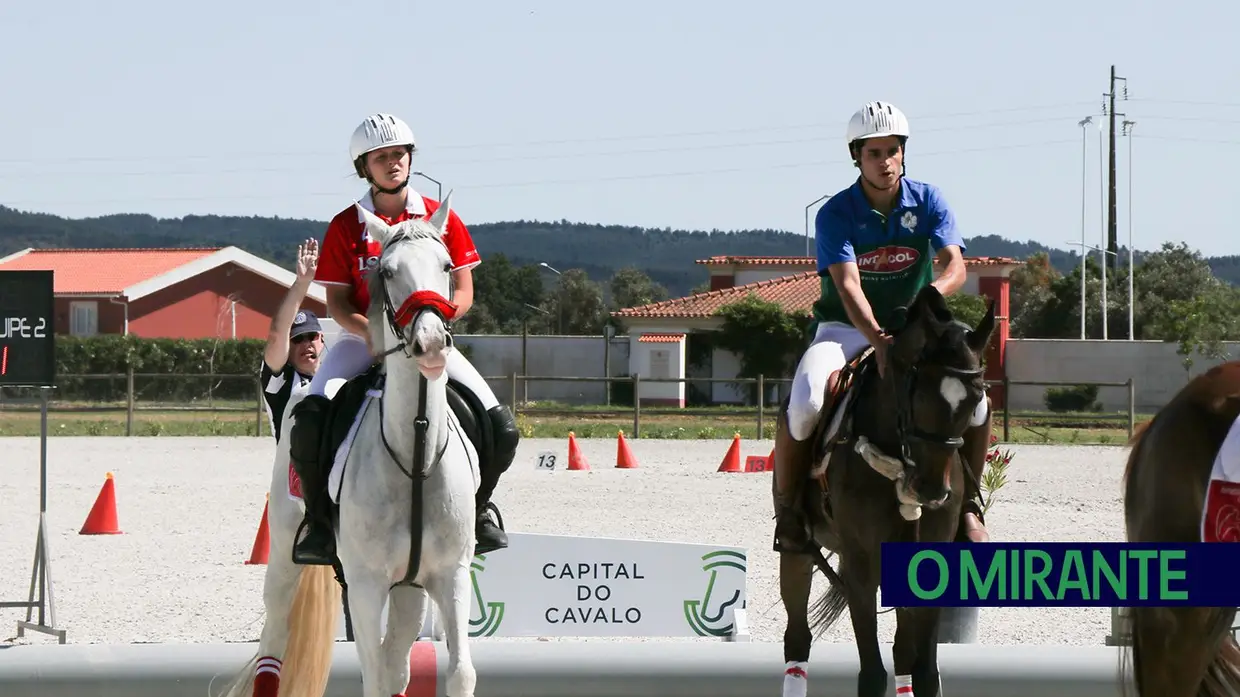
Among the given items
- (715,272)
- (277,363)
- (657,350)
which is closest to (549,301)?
(715,272)

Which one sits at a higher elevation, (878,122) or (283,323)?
(878,122)

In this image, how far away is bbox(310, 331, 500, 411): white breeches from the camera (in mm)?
6254

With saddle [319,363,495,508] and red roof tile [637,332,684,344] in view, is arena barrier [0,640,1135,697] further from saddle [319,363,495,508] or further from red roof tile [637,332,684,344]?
red roof tile [637,332,684,344]

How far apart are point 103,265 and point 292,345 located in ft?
216

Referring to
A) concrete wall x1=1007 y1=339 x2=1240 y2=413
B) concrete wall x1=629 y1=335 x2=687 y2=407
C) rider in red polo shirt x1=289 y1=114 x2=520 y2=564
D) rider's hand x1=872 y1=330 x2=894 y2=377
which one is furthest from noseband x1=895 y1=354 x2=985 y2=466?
concrete wall x1=629 y1=335 x2=687 y2=407

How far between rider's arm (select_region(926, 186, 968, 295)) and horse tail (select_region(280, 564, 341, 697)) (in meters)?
3.12

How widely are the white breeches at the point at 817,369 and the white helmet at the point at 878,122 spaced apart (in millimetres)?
891

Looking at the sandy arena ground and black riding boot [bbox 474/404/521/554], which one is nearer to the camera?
black riding boot [bbox 474/404/521/554]

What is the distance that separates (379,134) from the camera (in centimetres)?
619

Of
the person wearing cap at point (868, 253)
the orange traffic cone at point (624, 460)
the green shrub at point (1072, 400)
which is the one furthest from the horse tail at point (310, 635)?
the green shrub at point (1072, 400)

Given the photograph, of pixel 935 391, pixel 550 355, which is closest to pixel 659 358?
pixel 550 355

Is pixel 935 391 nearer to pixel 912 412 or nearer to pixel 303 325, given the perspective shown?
pixel 912 412

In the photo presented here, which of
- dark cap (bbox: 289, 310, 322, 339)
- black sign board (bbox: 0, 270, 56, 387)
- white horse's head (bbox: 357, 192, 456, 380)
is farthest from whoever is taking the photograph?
black sign board (bbox: 0, 270, 56, 387)

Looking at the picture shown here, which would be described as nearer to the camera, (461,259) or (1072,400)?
(461,259)
